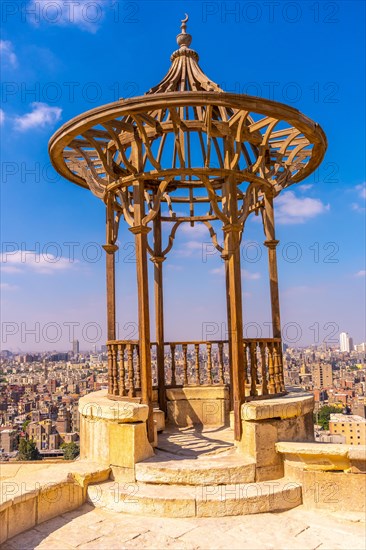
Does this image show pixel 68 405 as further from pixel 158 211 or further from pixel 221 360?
pixel 158 211

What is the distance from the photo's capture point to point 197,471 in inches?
217

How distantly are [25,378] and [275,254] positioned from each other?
228 feet

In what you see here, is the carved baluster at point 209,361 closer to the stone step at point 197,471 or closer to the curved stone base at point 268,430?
the curved stone base at point 268,430

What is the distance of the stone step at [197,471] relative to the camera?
5.52 meters

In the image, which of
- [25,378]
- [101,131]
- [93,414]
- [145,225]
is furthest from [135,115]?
[25,378]

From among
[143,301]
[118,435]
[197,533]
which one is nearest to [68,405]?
[118,435]

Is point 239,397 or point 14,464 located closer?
point 239,397

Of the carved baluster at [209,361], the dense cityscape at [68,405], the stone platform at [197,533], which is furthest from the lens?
the dense cityscape at [68,405]

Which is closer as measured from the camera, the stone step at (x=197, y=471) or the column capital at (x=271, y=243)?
the stone step at (x=197, y=471)

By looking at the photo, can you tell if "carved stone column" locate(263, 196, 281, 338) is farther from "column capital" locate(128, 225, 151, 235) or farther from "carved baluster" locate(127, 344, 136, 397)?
"carved baluster" locate(127, 344, 136, 397)

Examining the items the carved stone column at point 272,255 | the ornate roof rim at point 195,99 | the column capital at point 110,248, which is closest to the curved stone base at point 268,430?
the carved stone column at point 272,255

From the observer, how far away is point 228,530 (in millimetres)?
4934

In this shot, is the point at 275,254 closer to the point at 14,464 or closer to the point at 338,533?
the point at 338,533

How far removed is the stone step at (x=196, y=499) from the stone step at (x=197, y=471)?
0.22ft
